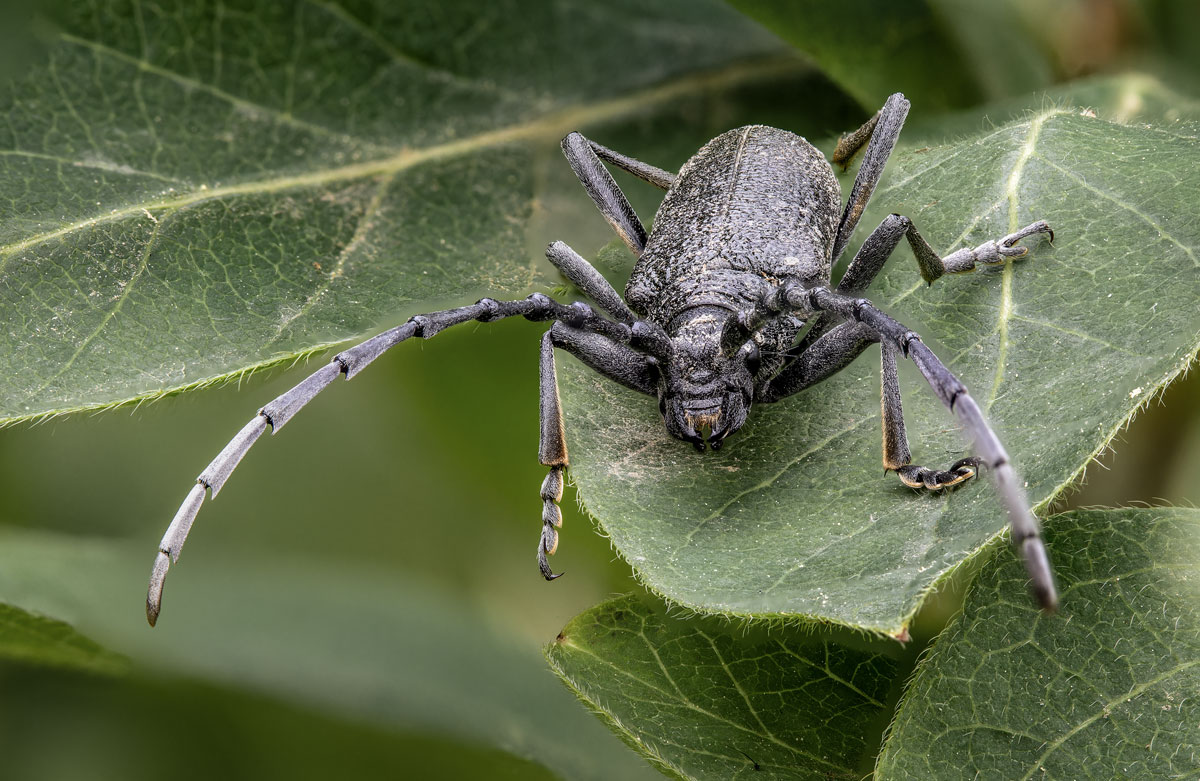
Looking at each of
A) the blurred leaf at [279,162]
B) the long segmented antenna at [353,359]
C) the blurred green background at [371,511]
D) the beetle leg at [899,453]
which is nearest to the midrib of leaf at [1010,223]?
the beetle leg at [899,453]

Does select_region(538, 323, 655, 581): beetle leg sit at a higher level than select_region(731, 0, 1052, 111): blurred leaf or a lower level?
lower

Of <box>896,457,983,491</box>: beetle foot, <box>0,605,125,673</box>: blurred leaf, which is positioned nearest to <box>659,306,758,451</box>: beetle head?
<box>896,457,983,491</box>: beetle foot

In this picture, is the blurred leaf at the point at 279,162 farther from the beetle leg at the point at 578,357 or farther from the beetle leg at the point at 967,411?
the beetle leg at the point at 967,411

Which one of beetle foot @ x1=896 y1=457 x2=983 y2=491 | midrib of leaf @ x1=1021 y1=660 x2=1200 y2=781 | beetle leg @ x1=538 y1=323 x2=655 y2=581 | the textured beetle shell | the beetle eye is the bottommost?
midrib of leaf @ x1=1021 y1=660 x2=1200 y2=781

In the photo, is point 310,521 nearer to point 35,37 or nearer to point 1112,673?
point 35,37

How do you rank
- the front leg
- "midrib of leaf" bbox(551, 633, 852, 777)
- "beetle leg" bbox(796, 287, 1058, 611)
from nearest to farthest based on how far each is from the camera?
"beetle leg" bbox(796, 287, 1058, 611), "midrib of leaf" bbox(551, 633, 852, 777), the front leg

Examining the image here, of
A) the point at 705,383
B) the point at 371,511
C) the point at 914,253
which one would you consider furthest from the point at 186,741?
the point at 914,253

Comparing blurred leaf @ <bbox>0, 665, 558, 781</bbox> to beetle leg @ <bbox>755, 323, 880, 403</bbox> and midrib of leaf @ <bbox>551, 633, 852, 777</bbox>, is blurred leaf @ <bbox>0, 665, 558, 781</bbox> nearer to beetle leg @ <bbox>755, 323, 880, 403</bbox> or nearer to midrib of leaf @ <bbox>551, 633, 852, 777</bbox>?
midrib of leaf @ <bbox>551, 633, 852, 777</bbox>
